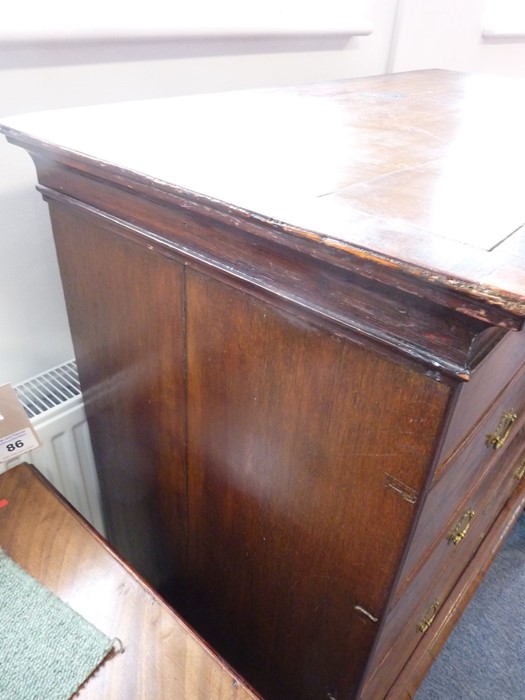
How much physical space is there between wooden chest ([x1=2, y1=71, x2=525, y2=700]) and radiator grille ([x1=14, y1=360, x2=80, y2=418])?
2.8 inches

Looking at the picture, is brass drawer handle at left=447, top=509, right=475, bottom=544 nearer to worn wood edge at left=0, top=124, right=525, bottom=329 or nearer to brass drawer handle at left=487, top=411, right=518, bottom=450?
brass drawer handle at left=487, top=411, right=518, bottom=450

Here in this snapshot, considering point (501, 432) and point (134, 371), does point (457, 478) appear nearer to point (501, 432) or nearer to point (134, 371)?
point (501, 432)

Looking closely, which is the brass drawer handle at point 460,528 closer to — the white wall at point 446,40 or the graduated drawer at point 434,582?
the graduated drawer at point 434,582

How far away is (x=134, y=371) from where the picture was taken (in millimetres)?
701

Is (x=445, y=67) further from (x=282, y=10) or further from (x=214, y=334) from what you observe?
(x=214, y=334)

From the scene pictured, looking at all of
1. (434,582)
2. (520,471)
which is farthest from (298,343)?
(520,471)

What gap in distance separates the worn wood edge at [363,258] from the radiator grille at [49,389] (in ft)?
1.47

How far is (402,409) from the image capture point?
42 centimetres

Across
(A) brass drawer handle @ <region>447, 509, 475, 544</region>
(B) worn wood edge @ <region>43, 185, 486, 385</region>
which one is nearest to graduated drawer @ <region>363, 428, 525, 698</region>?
(A) brass drawer handle @ <region>447, 509, 475, 544</region>

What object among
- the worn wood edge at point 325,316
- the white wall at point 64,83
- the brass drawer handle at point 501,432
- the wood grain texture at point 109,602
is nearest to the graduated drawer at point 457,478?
the brass drawer handle at point 501,432

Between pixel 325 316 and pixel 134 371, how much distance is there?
0.36 meters

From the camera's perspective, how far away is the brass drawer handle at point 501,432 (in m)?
0.64

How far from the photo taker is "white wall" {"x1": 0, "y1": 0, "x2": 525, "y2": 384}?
0.72 m

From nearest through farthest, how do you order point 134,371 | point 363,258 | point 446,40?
point 363,258 < point 134,371 < point 446,40
